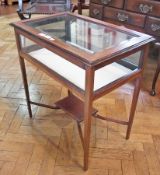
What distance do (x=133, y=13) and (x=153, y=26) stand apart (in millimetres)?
→ 202

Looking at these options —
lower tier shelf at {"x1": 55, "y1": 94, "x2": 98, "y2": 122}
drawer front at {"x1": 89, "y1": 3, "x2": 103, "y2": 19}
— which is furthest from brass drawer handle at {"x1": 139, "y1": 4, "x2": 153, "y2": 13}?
lower tier shelf at {"x1": 55, "y1": 94, "x2": 98, "y2": 122}

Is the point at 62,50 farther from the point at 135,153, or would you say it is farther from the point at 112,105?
the point at 112,105

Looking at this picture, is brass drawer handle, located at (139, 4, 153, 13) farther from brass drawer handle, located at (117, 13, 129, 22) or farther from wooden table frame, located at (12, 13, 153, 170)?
wooden table frame, located at (12, 13, 153, 170)

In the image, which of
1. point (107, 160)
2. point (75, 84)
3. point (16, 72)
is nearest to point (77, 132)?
point (107, 160)

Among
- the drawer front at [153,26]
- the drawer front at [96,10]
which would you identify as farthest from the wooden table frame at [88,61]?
the drawer front at [96,10]

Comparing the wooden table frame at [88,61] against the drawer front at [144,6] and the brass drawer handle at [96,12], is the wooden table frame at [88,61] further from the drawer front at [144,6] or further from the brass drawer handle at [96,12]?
the brass drawer handle at [96,12]

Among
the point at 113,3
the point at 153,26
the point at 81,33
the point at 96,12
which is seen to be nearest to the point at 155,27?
the point at 153,26

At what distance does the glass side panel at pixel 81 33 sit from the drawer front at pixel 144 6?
0.67 meters

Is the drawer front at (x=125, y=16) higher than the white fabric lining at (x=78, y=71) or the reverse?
higher

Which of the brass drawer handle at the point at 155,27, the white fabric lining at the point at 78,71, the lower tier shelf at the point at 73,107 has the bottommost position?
the lower tier shelf at the point at 73,107

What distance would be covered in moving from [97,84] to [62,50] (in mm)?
231

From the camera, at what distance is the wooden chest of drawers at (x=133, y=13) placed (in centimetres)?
166

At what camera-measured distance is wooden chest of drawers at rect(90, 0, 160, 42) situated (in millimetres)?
1664

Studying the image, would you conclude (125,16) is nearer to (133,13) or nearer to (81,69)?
(133,13)
